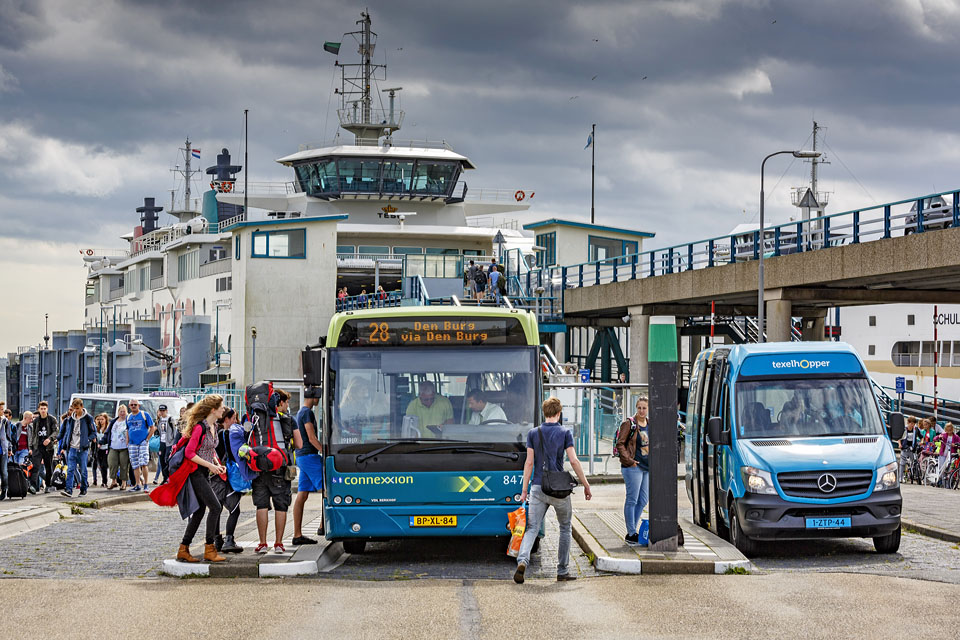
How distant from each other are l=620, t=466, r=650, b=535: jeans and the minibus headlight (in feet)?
3.66

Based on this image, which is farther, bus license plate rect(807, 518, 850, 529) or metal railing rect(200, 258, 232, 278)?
metal railing rect(200, 258, 232, 278)

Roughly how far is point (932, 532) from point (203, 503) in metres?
9.08

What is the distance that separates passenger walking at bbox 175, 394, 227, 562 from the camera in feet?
39.4

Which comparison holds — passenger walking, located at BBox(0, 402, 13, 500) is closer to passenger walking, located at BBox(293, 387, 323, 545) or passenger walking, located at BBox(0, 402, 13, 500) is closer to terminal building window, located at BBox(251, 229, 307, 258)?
passenger walking, located at BBox(293, 387, 323, 545)

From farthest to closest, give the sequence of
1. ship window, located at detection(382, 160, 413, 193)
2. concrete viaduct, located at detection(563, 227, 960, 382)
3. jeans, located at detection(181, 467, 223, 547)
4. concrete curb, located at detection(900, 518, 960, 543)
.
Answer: ship window, located at detection(382, 160, 413, 193), concrete viaduct, located at detection(563, 227, 960, 382), concrete curb, located at detection(900, 518, 960, 543), jeans, located at detection(181, 467, 223, 547)

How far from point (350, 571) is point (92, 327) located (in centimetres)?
8593

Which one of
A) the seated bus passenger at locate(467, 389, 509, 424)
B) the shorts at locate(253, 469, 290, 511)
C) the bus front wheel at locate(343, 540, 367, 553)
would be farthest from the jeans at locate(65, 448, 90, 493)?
the seated bus passenger at locate(467, 389, 509, 424)

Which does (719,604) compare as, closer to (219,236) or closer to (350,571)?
(350,571)

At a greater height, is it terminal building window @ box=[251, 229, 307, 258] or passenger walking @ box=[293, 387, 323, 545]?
terminal building window @ box=[251, 229, 307, 258]

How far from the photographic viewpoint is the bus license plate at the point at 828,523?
519 inches

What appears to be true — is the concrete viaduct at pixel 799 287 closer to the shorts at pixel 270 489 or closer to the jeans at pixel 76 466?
the jeans at pixel 76 466

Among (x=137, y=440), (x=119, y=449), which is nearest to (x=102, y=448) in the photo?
(x=119, y=449)

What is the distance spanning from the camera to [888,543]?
44.4 feet

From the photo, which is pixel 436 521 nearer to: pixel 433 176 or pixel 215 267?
pixel 215 267
